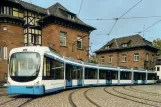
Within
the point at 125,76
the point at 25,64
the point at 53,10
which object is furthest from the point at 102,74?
the point at 25,64

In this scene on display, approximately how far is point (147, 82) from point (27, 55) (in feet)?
93.3

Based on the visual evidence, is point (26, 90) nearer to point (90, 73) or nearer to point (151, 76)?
point (90, 73)

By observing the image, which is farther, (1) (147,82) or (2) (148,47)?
(2) (148,47)

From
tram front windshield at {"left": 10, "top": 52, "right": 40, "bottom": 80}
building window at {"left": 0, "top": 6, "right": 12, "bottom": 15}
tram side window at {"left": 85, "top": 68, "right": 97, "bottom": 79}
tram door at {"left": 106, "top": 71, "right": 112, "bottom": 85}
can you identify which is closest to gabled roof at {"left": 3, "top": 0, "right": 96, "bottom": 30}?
building window at {"left": 0, "top": 6, "right": 12, "bottom": 15}

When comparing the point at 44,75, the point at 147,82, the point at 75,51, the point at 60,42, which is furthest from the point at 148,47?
the point at 44,75

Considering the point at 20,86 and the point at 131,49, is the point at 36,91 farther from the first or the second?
the point at 131,49

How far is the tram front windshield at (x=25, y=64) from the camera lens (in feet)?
38.6

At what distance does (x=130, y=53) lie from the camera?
153 ft

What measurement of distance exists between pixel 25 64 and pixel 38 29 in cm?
1976

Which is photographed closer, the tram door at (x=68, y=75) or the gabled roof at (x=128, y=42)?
the tram door at (x=68, y=75)

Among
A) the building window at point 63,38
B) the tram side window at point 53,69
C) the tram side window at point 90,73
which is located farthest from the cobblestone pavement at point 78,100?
the building window at point 63,38

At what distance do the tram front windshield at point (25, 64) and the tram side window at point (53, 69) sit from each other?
0.63 metres

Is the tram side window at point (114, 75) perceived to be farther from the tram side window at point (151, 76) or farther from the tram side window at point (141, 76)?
the tram side window at point (151, 76)

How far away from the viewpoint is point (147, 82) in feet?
120
